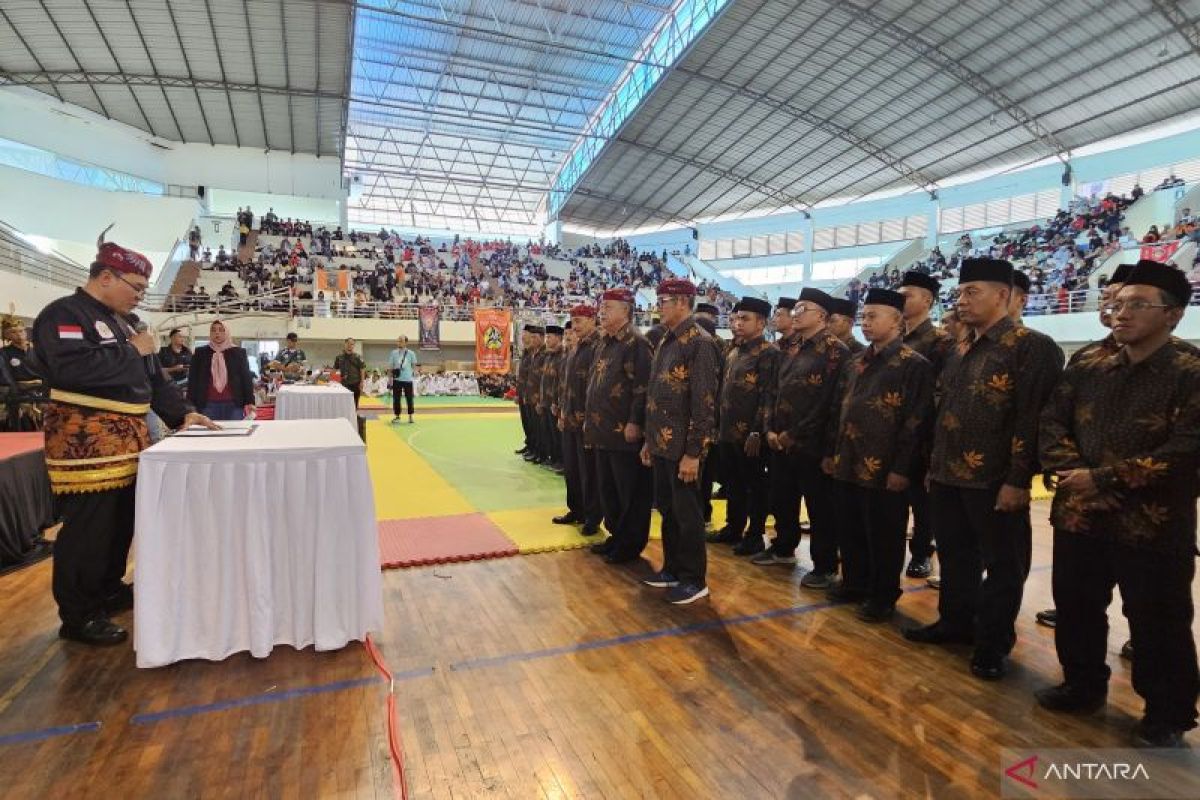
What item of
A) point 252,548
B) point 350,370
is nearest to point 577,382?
point 252,548

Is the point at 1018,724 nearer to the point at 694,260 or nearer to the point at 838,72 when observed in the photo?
the point at 838,72

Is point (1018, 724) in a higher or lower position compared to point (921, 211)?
lower

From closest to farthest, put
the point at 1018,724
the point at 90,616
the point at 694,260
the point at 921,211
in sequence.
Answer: the point at 1018,724, the point at 90,616, the point at 921,211, the point at 694,260

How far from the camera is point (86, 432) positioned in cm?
264

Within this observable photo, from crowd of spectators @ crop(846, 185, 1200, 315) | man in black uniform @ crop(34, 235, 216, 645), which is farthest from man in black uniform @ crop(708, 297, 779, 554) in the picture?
crowd of spectators @ crop(846, 185, 1200, 315)

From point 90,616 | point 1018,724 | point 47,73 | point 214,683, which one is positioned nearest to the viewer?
point 1018,724

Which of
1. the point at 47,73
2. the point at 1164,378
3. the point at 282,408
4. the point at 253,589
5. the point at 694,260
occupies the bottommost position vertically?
the point at 253,589

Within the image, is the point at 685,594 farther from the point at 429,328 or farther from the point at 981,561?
the point at 429,328

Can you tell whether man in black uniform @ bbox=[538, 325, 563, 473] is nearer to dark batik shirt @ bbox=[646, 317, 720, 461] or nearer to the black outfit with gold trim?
dark batik shirt @ bbox=[646, 317, 720, 461]

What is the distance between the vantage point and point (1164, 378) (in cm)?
202

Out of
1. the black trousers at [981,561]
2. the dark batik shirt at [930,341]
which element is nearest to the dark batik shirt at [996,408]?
the black trousers at [981,561]

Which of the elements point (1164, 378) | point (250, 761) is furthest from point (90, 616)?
point (1164, 378)

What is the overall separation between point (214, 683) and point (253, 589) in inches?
14.1

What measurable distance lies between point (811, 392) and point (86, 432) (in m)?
3.60
